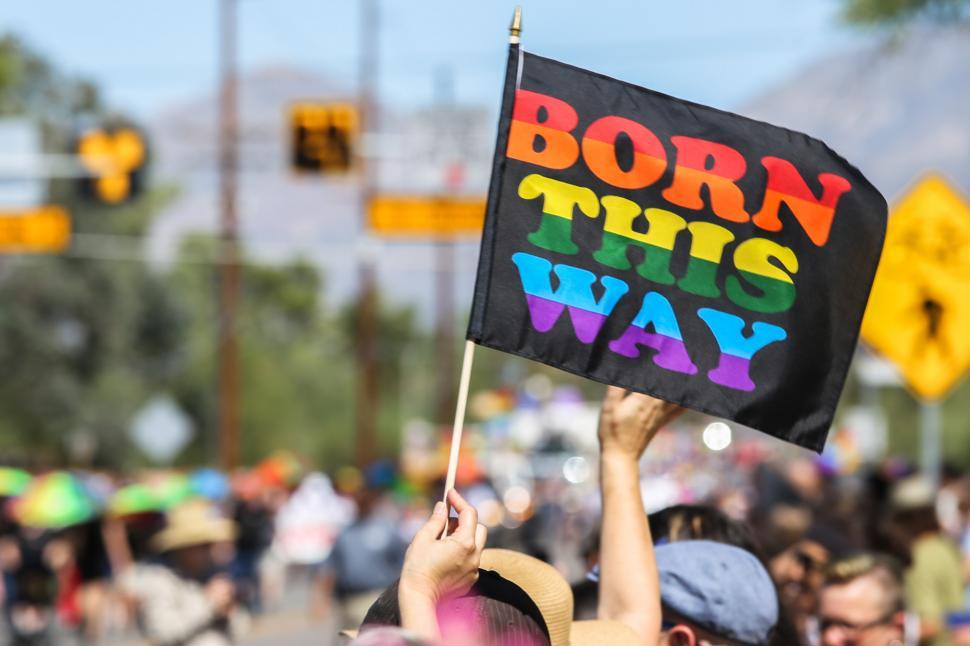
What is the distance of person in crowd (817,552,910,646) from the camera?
17.0 feet

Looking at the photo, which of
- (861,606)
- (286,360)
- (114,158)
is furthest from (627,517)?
(286,360)

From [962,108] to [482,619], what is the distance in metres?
31.7

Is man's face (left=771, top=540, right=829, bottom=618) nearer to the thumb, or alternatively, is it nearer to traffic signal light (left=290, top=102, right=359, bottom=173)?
the thumb

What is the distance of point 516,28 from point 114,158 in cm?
2338

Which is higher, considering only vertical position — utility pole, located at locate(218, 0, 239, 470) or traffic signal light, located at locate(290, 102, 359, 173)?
traffic signal light, located at locate(290, 102, 359, 173)

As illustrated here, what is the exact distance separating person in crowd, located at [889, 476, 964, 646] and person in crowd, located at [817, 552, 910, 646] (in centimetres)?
292

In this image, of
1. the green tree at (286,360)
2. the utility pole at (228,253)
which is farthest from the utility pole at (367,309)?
the green tree at (286,360)

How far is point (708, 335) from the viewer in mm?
3715

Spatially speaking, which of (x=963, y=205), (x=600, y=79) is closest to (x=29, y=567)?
(x=963, y=205)

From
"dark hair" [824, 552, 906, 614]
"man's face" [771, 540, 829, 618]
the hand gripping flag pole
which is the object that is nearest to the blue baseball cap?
the hand gripping flag pole

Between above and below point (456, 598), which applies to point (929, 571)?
below

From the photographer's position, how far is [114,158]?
26156mm

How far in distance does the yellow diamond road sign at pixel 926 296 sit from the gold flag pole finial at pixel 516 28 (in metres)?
6.07

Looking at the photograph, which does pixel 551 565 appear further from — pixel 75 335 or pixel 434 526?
pixel 75 335
